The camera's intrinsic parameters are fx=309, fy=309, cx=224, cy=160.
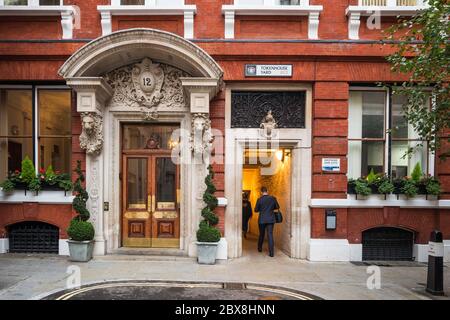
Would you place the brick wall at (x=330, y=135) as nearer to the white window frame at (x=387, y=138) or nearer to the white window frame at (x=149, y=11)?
the white window frame at (x=387, y=138)

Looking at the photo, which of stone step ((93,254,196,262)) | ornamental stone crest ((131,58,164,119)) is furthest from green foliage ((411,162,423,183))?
ornamental stone crest ((131,58,164,119))

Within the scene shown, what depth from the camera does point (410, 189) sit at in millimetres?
8367

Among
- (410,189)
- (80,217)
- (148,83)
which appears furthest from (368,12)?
(80,217)

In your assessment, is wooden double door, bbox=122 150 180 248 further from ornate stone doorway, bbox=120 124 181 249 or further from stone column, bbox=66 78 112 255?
stone column, bbox=66 78 112 255

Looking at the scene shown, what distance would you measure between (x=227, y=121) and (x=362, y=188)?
13.5 ft

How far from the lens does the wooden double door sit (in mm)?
8961

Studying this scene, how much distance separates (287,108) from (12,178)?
26.4ft

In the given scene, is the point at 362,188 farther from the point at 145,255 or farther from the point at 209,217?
the point at 145,255

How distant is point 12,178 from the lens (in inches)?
343

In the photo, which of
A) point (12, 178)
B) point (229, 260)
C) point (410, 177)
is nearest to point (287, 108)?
point (410, 177)

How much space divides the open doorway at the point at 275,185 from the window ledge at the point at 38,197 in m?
5.35

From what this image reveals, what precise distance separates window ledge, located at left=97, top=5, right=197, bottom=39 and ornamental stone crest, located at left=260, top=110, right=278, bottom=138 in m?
3.07
